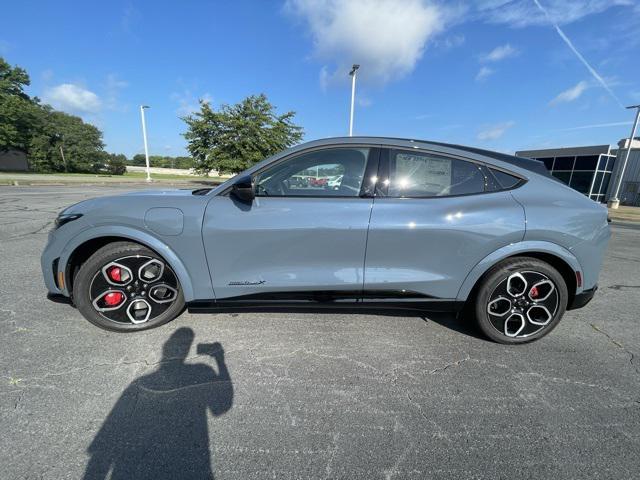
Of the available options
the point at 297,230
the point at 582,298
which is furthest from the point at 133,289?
the point at 582,298

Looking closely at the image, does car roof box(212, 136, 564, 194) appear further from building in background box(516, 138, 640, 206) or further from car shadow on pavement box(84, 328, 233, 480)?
building in background box(516, 138, 640, 206)

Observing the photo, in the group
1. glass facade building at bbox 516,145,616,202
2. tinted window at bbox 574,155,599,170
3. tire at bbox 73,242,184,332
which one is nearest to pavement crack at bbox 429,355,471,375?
tire at bbox 73,242,184,332

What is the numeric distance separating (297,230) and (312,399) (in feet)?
3.97

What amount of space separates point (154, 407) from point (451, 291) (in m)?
2.34

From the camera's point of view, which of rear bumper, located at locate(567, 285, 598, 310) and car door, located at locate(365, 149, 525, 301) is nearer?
car door, located at locate(365, 149, 525, 301)

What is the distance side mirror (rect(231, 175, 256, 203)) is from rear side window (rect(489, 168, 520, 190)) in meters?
2.00

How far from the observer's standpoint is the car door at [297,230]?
2.48m

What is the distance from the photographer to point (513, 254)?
2.60 m

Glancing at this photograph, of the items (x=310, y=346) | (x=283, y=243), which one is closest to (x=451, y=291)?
(x=310, y=346)

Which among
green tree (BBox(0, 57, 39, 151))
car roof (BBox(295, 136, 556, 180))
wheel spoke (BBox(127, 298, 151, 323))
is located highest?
green tree (BBox(0, 57, 39, 151))

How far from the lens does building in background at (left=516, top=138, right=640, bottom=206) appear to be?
2778 centimetres

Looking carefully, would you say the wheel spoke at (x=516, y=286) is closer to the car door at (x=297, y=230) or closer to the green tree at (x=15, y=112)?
the car door at (x=297, y=230)

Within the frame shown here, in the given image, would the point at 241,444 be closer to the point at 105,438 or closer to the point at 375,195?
the point at 105,438

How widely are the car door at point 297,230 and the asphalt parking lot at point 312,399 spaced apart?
20.6 inches
